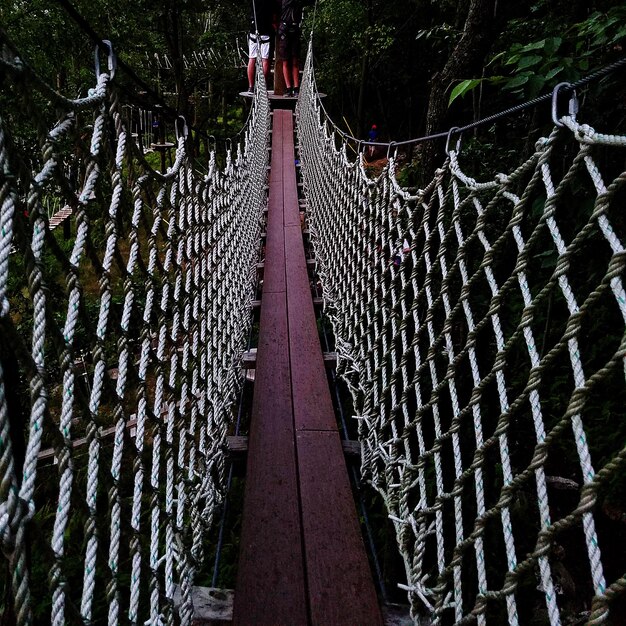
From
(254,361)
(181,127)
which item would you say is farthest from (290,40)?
(254,361)

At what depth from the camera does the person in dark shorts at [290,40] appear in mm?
5004

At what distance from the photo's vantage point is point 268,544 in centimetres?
97

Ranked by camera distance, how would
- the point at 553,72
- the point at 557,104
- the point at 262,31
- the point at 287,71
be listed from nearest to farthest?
the point at 557,104, the point at 553,72, the point at 262,31, the point at 287,71

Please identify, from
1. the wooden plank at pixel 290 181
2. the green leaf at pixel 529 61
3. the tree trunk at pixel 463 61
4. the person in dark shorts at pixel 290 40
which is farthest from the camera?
the person in dark shorts at pixel 290 40

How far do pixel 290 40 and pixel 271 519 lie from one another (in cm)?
551

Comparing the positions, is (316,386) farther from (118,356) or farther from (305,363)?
(118,356)

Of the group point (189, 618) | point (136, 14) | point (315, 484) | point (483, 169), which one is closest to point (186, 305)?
point (315, 484)

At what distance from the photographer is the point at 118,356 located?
2.73 ft

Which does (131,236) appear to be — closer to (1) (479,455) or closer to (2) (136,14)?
(1) (479,455)

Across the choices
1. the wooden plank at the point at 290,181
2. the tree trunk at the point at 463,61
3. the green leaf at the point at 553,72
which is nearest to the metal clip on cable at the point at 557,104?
the green leaf at the point at 553,72

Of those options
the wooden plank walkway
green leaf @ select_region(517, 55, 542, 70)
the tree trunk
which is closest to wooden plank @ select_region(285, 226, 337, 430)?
the wooden plank walkway

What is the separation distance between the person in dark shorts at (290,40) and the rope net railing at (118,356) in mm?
3882

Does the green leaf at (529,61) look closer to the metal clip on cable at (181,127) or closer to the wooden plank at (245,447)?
the metal clip on cable at (181,127)

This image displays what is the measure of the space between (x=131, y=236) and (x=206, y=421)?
0.57 metres
